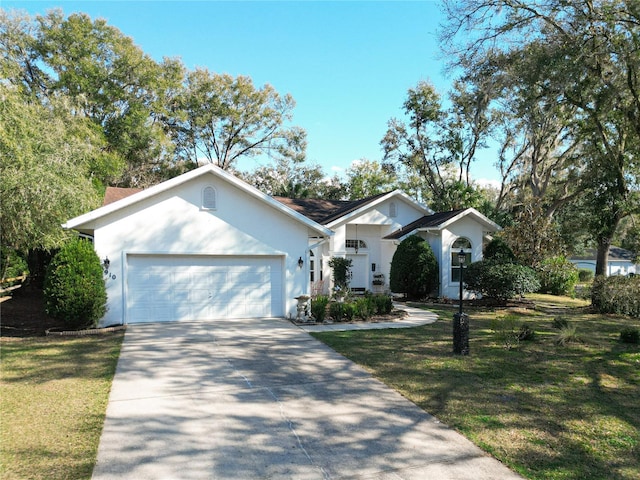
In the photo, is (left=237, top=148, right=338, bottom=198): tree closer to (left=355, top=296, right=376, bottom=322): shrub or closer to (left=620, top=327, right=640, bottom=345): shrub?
(left=355, top=296, right=376, bottom=322): shrub

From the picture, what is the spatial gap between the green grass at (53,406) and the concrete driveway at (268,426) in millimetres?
235

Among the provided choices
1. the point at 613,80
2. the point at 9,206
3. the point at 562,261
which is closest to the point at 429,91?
the point at 562,261

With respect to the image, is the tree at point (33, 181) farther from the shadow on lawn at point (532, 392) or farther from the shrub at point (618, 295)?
the shrub at point (618, 295)

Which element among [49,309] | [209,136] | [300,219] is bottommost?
[49,309]

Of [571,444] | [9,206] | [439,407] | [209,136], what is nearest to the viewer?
[571,444]

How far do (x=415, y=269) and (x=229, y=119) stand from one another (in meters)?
23.9

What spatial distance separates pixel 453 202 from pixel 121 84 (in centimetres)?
2411

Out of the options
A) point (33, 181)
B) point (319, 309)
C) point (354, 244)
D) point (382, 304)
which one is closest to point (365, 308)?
point (382, 304)

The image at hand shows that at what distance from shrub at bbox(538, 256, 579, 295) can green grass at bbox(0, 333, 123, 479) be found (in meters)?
19.4

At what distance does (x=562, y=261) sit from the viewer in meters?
21.5

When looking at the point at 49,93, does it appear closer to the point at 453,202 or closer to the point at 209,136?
the point at 209,136

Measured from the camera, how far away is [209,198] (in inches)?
532

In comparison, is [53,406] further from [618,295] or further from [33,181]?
[618,295]

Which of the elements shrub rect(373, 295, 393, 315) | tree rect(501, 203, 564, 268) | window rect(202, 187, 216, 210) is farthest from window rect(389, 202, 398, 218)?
window rect(202, 187, 216, 210)
